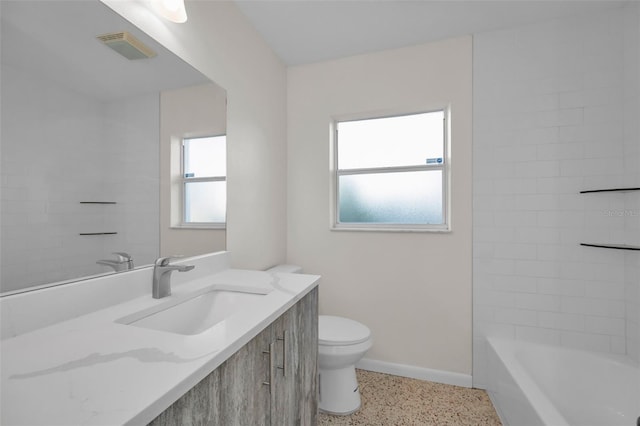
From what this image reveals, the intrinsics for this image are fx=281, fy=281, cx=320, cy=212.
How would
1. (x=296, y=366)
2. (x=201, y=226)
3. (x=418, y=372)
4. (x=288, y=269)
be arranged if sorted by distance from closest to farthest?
(x=296, y=366) → (x=201, y=226) → (x=418, y=372) → (x=288, y=269)

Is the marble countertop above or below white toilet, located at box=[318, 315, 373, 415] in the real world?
above

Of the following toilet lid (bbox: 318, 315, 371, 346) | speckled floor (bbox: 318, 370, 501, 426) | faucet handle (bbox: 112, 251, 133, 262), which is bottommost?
speckled floor (bbox: 318, 370, 501, 426)

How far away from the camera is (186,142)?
142 cm

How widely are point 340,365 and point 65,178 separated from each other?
1604 mm

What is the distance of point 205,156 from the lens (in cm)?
154

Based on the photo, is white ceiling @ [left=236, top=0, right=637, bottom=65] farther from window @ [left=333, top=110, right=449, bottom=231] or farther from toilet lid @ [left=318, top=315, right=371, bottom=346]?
toilet lid @ [left=318, top=315, right=371, bottom=346]

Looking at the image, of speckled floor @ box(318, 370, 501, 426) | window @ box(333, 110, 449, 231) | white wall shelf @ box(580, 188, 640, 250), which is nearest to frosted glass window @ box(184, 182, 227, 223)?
window @ box(333, 110, 449, 231)

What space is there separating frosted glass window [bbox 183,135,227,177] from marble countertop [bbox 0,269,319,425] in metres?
0.77

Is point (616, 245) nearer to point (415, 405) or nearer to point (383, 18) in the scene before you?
point (415, 405)

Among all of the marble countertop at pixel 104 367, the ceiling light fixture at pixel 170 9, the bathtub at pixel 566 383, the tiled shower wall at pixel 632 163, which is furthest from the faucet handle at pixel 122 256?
the tiled shower wall at pixel 632 163

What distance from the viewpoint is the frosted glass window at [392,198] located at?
2205 mm

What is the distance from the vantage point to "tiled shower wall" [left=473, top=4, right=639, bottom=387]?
5.79 feet

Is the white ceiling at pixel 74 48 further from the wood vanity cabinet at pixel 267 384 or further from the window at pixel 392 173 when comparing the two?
the window at pixel 392 173

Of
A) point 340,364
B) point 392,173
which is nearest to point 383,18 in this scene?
point 392,173
